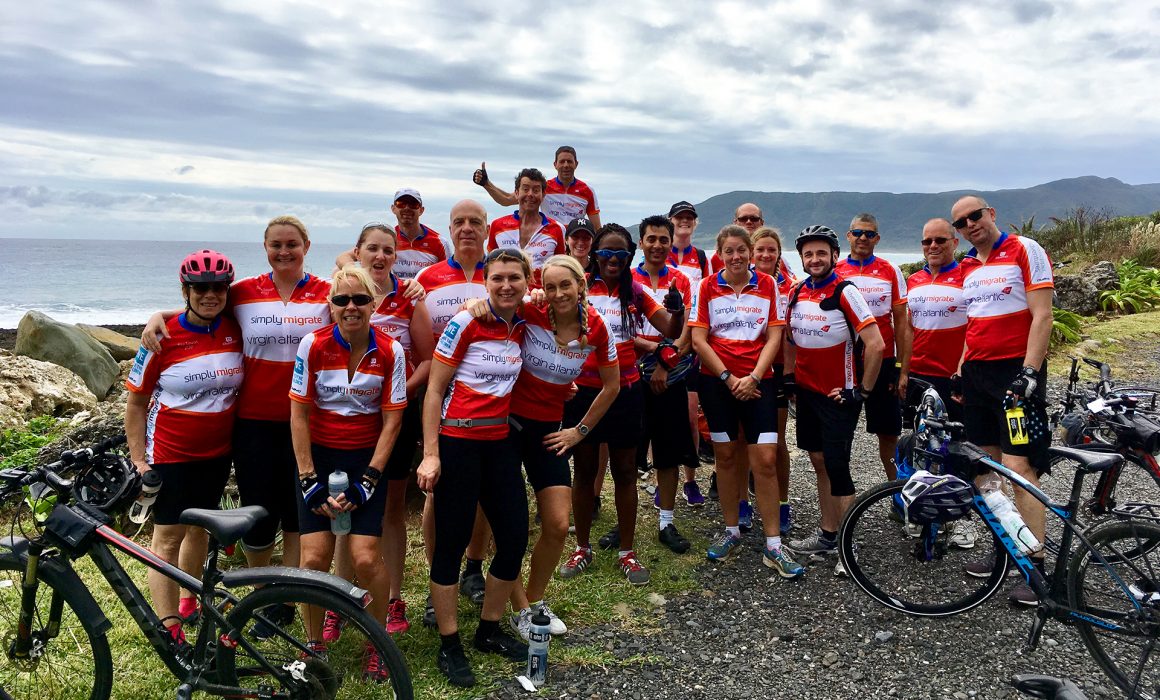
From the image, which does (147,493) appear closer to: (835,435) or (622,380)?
(622,380)

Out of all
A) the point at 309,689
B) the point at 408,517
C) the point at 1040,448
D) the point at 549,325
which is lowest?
the point at 408,517

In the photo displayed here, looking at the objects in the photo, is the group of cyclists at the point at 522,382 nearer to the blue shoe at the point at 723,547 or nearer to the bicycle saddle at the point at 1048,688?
the blue shoe at the point at 723,547

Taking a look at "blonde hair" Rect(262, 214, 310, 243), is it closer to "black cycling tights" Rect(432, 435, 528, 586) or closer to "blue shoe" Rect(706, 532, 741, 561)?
"black cycling tights" Rect(432, 435, 528, 586)

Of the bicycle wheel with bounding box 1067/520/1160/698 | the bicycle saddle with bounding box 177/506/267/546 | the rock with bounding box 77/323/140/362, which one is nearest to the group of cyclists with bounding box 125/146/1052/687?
the bicycle saddle with bounding box 177/506/267/546

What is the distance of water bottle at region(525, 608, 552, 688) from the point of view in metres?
3.78

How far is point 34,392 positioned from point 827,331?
10349mm

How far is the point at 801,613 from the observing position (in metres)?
4.56

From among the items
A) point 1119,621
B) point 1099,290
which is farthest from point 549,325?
point 1099,290

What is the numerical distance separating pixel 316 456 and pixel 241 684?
1.10 m

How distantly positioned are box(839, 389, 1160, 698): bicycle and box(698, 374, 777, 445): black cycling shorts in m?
0.88

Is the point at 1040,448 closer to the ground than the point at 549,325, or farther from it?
closer to the ground

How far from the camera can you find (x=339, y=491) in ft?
11.6

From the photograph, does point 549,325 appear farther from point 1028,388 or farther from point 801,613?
point 1028,388

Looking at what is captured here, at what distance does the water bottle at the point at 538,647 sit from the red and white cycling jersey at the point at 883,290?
3.56 m
